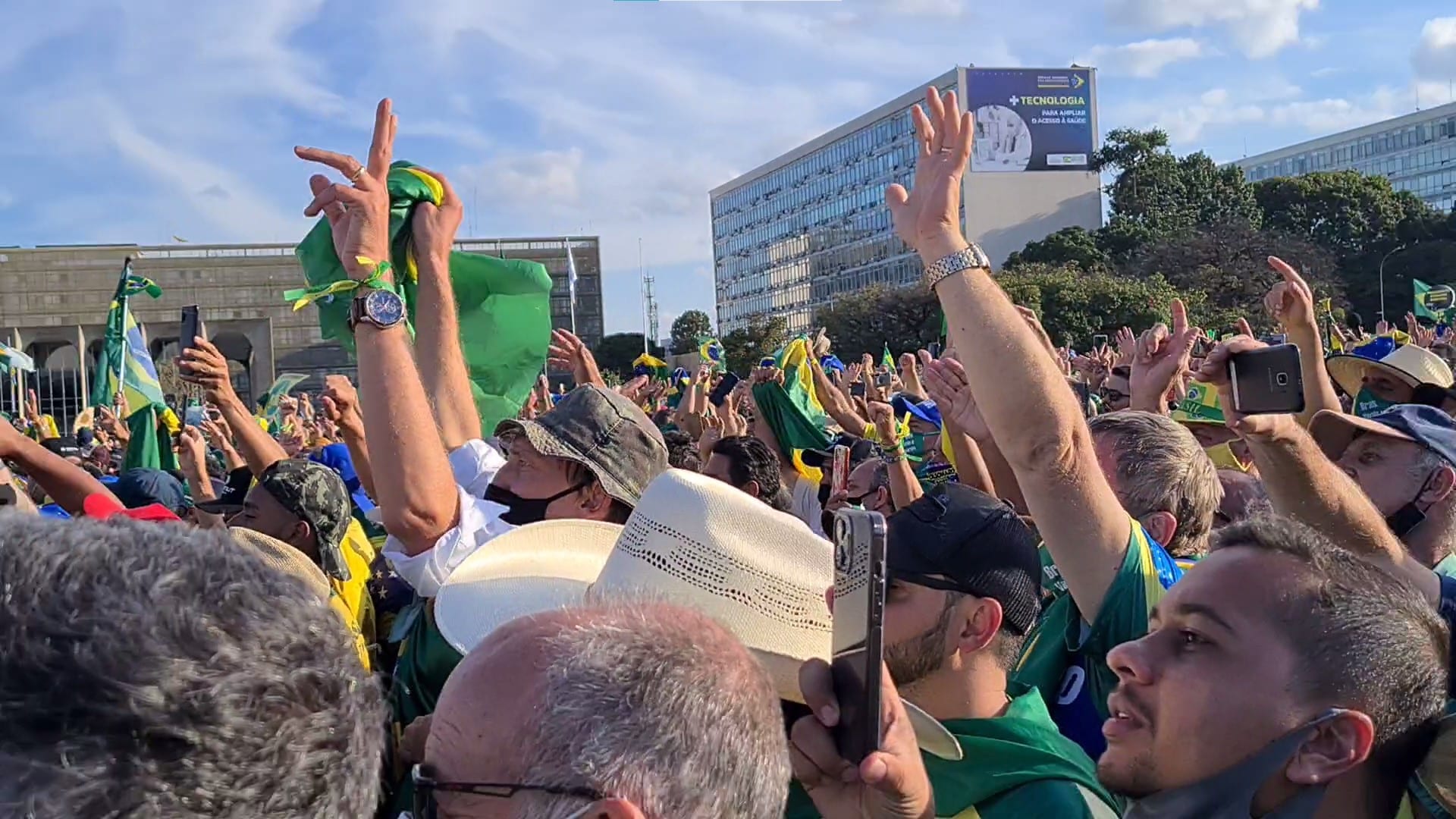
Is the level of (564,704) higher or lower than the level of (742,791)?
higher

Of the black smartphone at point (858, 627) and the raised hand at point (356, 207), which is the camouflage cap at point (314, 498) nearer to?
the raised hand at point (356, 207)

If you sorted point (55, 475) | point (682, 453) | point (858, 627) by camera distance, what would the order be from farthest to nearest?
1. point (682, 453)
2. point (55, 475)
3. point (858, 627)

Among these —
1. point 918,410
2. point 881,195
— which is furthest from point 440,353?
point 881,195

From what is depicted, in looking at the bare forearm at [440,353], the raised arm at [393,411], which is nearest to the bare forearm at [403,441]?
the raised arm at [393,411]

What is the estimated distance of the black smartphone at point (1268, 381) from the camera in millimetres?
2707

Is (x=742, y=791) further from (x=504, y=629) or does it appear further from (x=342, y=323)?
(x=342, y=323)

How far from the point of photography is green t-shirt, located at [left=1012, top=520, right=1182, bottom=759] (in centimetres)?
262

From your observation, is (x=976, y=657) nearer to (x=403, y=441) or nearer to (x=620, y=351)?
(x=403, y=441)

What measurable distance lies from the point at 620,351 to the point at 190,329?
215 feet

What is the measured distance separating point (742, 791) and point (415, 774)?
38 cm

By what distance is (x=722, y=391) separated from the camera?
9094mm

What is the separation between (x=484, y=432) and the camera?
445 cm

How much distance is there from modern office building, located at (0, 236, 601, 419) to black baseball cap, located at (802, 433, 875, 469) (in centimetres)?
6609

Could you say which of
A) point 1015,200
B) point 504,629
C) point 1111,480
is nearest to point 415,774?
point 504,629
